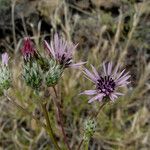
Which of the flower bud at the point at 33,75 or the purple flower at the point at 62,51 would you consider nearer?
the flower bud at the point at 33,75

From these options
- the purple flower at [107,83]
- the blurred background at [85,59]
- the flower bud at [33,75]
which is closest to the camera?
the flower bud at [33,75]

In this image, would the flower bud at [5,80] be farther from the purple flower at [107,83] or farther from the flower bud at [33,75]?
the purple flower at [107,83]

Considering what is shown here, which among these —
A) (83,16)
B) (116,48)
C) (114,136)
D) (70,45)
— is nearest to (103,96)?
(70,45)

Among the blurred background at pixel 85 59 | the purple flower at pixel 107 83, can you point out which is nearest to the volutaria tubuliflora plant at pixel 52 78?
the purple flower at pixel 107 83

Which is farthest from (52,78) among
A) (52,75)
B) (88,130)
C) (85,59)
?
(85,59)

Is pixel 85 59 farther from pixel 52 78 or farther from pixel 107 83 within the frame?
pixel 52 78

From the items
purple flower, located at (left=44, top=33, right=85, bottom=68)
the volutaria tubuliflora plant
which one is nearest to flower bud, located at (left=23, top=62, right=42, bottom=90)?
the volutaria tubuliflora plant

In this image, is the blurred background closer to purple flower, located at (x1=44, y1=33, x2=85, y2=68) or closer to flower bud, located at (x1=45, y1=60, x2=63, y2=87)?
purple flower, located at (x1=44, y1=33, x2=85, y2=68)
